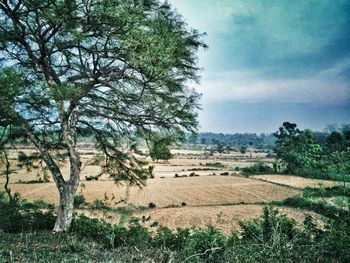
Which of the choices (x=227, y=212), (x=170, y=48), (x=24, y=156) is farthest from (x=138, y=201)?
(x=170, y=48)

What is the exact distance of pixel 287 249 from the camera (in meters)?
7.32

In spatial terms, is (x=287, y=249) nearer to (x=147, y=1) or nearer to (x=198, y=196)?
(x=147, y=1)

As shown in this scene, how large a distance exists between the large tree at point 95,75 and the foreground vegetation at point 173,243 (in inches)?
68.2

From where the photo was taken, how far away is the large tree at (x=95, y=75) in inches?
383

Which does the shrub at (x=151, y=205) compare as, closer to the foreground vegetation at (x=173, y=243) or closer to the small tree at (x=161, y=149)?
the foreground vegetation at (x=173, y=243)

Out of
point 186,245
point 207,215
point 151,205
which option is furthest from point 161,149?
point 151,205

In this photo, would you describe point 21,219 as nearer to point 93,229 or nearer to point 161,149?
point 93,229

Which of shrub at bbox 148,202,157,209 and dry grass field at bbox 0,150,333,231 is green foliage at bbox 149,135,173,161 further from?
shrub at bbox 148,202,157,209

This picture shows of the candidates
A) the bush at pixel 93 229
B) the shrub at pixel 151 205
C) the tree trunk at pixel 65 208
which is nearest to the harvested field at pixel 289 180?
the shrub at pixel 151 205

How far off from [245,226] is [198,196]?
107 feet

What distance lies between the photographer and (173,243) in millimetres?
12125

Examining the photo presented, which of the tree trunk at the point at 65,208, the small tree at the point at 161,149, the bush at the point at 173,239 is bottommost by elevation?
the bush at the point at 173,239

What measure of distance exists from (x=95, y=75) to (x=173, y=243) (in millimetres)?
5799

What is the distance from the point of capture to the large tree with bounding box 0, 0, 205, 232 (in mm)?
9727
